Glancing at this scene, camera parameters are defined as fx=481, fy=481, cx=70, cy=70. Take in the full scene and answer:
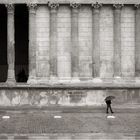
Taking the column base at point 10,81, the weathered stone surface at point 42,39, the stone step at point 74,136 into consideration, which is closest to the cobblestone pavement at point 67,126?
the stone step at point 74,136

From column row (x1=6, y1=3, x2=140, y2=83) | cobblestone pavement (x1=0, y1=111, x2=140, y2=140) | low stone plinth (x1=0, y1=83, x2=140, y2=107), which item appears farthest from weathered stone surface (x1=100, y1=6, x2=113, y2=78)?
cobblestone pavement (x1=0, y1=111, x2=140, y2=140)

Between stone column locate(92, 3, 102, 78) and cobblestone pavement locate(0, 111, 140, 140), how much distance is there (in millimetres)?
5720

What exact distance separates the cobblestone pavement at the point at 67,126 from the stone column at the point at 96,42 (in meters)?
5.72

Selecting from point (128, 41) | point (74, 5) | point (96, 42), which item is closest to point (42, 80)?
point (96, 42)

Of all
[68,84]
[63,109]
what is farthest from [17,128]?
[68,84]

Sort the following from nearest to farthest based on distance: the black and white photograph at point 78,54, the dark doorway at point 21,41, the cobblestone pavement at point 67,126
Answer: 1. the cobblestone pavement at point 67,126
2. the black and white photograph at point 78,54
3. the dark doorway at point 21,41

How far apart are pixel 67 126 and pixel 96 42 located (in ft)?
41.2

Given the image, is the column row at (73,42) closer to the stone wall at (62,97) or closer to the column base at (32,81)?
the column base at (32,81)

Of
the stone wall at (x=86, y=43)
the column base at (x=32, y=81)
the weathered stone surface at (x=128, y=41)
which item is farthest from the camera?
the weathered stone surface at (x=128, y=41)

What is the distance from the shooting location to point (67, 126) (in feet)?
87.8

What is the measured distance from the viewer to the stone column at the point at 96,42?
124 ft

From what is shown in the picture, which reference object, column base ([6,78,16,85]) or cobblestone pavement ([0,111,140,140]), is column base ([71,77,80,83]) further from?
cobblestone pavement ([0,111,140,140])

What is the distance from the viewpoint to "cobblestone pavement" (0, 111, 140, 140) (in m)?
23.2

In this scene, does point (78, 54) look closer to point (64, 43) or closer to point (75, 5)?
point (64, 43)
